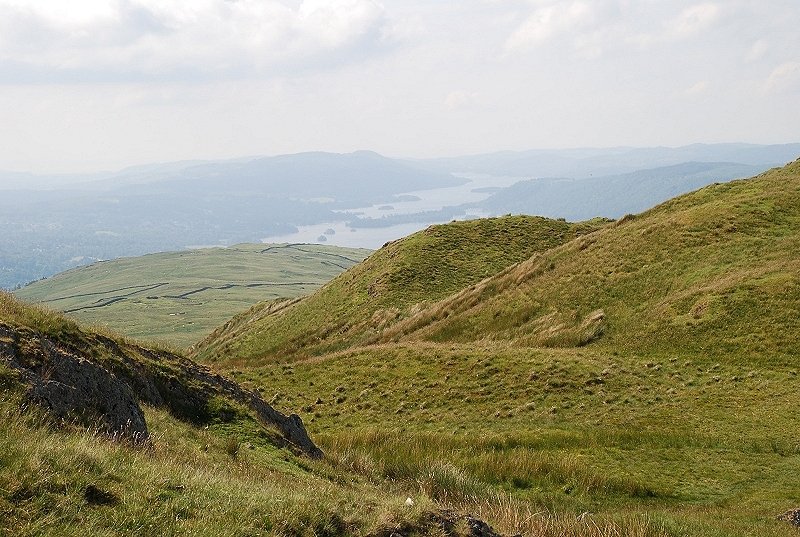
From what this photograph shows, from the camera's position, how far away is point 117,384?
11797mm

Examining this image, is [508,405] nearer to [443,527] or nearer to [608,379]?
[608,379]

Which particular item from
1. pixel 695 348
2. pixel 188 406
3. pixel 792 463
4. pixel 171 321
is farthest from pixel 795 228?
pixel 171 321

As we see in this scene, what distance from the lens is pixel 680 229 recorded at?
4200cm

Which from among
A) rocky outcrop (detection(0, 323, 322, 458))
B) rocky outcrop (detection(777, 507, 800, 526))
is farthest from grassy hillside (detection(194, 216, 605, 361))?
rocky outcrop (detection(777, 507, 800, 526))

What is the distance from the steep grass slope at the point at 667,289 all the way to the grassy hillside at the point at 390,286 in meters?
6.05

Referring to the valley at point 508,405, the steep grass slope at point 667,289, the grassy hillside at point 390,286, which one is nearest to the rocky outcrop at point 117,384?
the valley at point 508,405

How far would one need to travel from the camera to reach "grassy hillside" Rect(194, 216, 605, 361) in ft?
166

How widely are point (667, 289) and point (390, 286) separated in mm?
25436

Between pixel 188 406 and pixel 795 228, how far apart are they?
1565 inches

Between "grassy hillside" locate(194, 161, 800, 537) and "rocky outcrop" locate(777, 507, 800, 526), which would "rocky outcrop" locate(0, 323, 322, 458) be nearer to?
"grassy hillside" locate(194, 161, 800, 537)

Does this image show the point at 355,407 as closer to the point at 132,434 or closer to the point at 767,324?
the point at 132,434

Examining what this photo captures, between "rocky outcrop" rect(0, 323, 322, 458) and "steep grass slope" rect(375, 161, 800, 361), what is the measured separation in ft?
70.3

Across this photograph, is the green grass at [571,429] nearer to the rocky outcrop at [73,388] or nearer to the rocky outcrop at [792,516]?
the rocky outcrop at [792,516]

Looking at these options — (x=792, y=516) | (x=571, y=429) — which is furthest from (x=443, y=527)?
(x=571, y=429)
